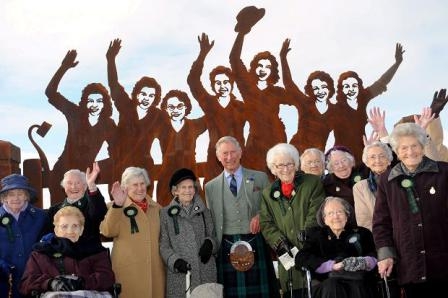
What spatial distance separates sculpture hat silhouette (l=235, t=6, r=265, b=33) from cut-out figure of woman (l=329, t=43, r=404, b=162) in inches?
50.0

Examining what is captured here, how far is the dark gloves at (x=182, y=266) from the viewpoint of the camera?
5.07 meters

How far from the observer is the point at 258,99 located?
319 inches

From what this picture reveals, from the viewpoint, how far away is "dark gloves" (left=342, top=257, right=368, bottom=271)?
4.37m

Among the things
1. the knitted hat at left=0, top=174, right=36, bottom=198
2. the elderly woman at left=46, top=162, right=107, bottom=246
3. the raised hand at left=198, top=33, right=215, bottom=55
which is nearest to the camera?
the elderly woman at left=46, top=162, right=107, bottom=246

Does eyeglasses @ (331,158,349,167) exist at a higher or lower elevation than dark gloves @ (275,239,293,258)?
higher

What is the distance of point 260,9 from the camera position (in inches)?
327

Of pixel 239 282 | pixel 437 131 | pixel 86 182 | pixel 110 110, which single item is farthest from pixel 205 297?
pixel 110 110

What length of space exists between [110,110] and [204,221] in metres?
3.36

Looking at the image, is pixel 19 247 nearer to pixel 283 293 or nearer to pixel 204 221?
pixel 204 221

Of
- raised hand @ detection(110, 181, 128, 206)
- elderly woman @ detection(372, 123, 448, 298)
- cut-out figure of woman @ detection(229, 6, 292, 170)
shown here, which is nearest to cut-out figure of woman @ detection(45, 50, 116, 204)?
cut-out figure of woman @ detection(229, 6, 292, 170)

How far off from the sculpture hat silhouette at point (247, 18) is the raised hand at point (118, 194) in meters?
3.69

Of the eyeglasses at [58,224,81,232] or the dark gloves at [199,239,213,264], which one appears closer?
the eyeglasses at [58,224,81,232]

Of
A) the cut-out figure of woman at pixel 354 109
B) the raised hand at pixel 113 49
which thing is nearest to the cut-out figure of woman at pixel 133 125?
the raised hand at pixel 113 49

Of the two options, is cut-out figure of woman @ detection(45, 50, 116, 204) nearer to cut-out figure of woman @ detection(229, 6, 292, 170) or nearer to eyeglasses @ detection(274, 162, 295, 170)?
cut-out figure of woman @ detection(229, 6, 292, 170)
